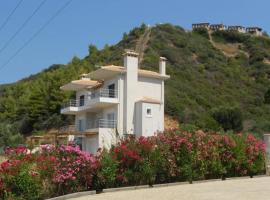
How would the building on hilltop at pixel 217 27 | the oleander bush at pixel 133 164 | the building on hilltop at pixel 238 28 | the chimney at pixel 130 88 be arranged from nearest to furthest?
1. the oleander bush at pixel 133 164
2. the chimney at pixel 130 88
3. the building on hilltop at pixel 217 27
4. the building on hilltop at pixel 238 28

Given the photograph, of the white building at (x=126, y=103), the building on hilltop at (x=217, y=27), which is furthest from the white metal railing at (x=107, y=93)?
the building on hilltop at (x=217, y=27)

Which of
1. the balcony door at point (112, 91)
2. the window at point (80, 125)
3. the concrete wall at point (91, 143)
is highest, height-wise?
the balcony door at point (112, 91)

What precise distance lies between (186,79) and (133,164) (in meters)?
61.0

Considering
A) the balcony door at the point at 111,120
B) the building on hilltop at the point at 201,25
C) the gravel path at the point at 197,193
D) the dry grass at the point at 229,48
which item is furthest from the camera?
the building on hilltop at the point at 201,25

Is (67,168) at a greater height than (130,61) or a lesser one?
lesser

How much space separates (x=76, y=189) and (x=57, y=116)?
51690 millimetres

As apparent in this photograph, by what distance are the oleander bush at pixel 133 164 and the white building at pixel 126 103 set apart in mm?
21319

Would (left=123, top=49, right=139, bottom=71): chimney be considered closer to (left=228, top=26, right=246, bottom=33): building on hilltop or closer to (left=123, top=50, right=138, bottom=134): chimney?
(left=123, top=50, right=138, bottom=134): chimney

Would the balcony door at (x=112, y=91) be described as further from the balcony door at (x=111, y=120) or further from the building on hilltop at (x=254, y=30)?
the building on hilltop at (x=254, y=30)

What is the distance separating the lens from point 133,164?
50.4 ft

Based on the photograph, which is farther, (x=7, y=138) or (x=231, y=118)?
(x=231, y=118)

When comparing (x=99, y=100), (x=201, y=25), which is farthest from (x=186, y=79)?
(x=201, y=25)

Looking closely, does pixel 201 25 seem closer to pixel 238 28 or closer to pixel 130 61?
pixel 238 28

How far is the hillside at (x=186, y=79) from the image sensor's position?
6475 cm
